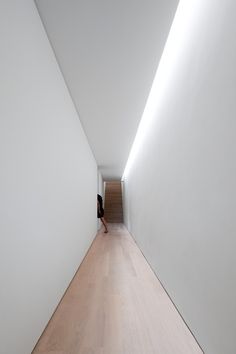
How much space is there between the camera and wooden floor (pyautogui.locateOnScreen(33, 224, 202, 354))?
1.52 meters

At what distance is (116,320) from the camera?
1.88 m

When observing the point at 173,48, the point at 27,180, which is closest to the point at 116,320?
the point at 27,180

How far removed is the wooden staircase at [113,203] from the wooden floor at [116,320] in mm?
8004

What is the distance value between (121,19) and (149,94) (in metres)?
1.46

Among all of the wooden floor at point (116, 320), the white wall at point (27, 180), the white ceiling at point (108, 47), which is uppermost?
the white ceiling at point (108, 47)

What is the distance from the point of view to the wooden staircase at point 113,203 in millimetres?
11148

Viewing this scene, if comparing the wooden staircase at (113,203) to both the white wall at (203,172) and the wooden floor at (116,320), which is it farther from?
the white wall at (203,172)

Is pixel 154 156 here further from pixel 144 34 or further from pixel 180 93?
pixel 144 34

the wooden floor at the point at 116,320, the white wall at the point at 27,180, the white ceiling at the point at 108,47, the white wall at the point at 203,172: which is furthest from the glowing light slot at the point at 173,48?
the wooden floor at the point at 116,320

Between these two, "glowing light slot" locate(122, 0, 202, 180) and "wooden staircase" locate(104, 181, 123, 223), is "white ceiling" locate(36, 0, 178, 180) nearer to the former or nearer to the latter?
"glowing light slot" locate(122, 0, 202, 180)

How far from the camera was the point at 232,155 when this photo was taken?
114 centimetres

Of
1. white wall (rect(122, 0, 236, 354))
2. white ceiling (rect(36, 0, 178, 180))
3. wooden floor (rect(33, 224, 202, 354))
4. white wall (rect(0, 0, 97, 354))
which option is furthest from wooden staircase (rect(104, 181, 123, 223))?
white wall (rect(0, 0, 97, 354))

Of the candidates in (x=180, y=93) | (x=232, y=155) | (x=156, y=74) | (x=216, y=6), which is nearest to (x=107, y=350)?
(x=232, y=155)

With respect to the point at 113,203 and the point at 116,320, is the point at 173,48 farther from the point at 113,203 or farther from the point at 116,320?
the point at 113,203
